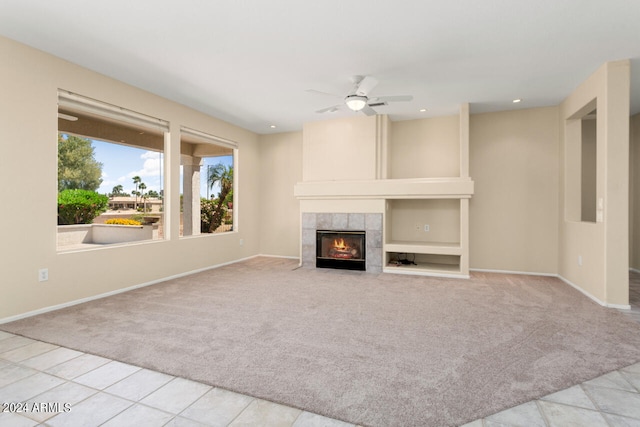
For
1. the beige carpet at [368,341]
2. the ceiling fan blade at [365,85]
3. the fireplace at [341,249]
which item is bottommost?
the beige carpet at [368,341]

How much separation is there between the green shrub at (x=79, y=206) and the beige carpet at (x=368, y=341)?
101 cm

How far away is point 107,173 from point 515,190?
607 centimetres

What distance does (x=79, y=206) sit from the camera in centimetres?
380

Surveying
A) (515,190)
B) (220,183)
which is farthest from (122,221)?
(515,190)

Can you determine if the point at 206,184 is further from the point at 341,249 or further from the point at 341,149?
the point at 341,249

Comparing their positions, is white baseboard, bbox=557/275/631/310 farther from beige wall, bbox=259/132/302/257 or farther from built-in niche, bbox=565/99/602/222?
beige wall, bbox=259/132/302/257

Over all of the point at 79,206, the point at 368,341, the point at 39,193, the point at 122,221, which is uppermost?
the point at 39,193

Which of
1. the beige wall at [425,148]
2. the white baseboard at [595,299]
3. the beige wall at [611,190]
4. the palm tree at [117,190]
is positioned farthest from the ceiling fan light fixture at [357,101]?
the white baseboard at [595,299]

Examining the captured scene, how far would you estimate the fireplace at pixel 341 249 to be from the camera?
17.8 ft

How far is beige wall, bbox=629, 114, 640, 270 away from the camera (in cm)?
519

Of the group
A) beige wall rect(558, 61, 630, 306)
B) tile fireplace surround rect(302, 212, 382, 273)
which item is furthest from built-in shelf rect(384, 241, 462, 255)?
beige wall rect(558, 61, 630, 306)

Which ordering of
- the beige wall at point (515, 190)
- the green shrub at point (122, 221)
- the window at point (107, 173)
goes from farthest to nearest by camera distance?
the beige wall at point (515, 190) < the green shrub at point (122, 221) < the window at point (107, 173)

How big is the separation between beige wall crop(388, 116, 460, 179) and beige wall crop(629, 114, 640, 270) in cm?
283

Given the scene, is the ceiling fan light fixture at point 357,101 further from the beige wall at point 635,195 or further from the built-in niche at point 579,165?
the beige wall at point 635,195
